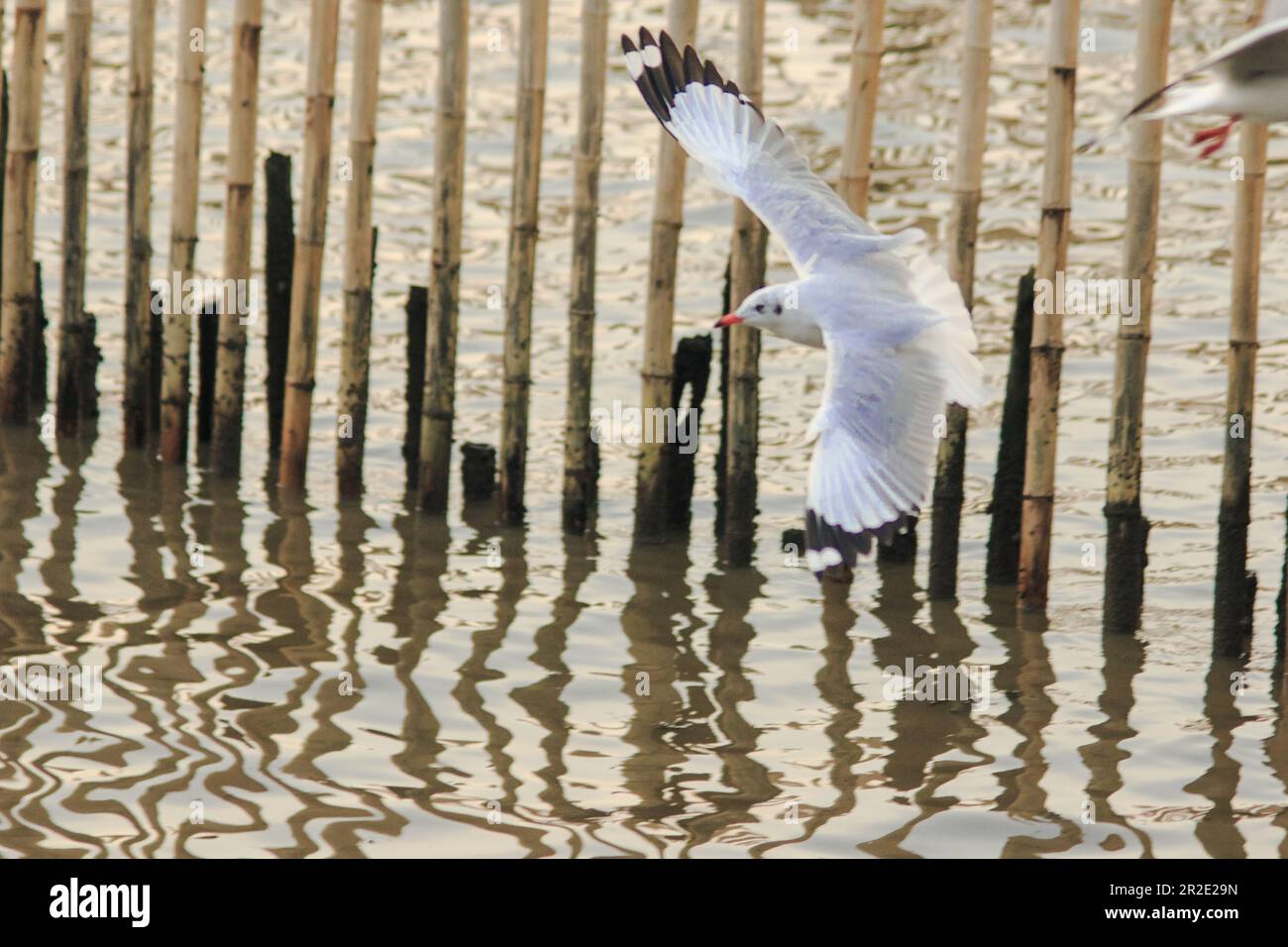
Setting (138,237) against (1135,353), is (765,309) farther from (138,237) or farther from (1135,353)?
(138,237)

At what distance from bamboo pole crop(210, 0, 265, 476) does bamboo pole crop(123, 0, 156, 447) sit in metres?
0.44

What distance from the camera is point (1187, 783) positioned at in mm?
7320

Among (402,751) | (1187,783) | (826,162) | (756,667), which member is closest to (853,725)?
(756,667)

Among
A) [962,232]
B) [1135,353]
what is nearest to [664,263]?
[962,232]

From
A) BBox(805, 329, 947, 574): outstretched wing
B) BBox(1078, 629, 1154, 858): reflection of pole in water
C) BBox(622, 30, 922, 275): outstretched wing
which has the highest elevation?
BBox(622, 30, 922, 275): outstretched wing

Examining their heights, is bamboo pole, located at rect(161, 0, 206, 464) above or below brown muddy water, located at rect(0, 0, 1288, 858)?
above

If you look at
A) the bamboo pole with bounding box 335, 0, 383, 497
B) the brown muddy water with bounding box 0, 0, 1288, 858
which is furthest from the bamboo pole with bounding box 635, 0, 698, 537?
the bamboo pole with bounding box 335, 0, 383, 497

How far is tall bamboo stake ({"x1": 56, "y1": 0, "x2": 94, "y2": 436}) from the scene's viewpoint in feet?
33.2

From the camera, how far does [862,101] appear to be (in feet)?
28.4

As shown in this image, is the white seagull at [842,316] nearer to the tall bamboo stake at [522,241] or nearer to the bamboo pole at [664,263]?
the bamboo pole at [664,263]

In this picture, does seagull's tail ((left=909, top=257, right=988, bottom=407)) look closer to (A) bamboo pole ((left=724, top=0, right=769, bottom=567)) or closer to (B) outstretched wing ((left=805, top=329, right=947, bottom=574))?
(B) outstretched wing ((left=805, top=329, right=947, bottom=574))

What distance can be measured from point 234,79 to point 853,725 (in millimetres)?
4290

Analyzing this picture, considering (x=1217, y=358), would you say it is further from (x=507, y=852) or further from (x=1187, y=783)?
(x=507, y=852)

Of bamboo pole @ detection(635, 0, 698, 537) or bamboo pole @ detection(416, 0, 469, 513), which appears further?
bamboo pole @ detection(416, 0, 469, 513)
